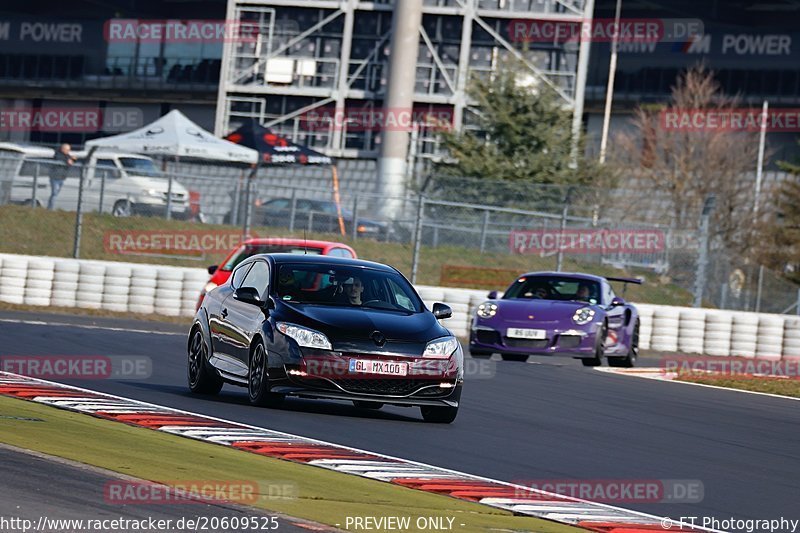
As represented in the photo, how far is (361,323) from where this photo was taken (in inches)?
476

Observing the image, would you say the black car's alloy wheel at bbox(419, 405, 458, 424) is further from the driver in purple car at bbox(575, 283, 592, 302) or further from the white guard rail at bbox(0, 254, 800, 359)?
the white guard rail at bbox(0, 254, 800, 359)

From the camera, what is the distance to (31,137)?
69688 millimetres

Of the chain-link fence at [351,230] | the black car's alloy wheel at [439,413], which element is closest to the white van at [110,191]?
the chain-link fence at [351,230]

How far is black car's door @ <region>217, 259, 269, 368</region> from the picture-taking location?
493 inches

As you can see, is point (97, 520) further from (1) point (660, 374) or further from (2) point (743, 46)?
(2) point (743, 46)

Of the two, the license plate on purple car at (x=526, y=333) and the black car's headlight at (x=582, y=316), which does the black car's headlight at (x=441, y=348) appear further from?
the black car's headlight at (x=582, y=316)

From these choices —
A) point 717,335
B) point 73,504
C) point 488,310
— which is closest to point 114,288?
point 488,310

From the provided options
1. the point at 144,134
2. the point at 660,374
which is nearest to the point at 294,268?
the point at 660,374
